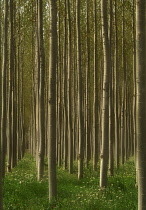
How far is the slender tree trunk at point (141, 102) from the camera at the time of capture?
4836mm

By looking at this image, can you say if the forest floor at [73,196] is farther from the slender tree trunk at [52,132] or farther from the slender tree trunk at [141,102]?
the slender tree trunk at [141,102]

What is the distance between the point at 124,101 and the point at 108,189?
924 centimetres

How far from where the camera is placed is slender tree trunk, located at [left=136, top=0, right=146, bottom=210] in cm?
484

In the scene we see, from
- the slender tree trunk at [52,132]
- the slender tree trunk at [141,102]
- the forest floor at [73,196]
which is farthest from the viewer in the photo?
the slender tree trunk at [52,132]

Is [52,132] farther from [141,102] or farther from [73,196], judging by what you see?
[141,102]

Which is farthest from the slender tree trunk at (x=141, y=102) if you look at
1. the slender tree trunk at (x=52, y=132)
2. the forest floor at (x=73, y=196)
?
the slender tree trunk at (x=52, y=132)

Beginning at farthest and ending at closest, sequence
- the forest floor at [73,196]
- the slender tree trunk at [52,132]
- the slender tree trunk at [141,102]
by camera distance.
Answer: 1. the slender tree trunk at [52,132]
2. the forest floor at [73,196]
3. the slender tree trunk at [141,102]

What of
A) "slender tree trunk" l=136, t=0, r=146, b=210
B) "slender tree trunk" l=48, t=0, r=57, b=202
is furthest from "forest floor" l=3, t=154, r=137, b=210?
"slender tree trunk" l=136, t=0, r=146, b=210

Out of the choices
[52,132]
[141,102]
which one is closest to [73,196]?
[52,132]

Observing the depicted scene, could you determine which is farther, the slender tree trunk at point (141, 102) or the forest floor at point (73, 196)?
the forest floor at point (73, 196)

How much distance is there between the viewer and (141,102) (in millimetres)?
4988

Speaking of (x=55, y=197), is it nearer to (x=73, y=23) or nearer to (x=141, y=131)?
(x=141, y=131)

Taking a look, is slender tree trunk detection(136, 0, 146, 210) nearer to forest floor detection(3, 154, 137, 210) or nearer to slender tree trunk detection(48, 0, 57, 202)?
forest floor detection(3, 154, 137, 210)

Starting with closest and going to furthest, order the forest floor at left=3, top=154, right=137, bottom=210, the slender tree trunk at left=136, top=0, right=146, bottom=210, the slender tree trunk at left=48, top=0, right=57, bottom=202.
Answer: the slender tree trunk at left=136, top=0, right=146, bottom=210
the forest floor at left=3, top=154, right=137, bottom=210
the slender tree trunk at left=48, top=0, right=57, bottom=202
